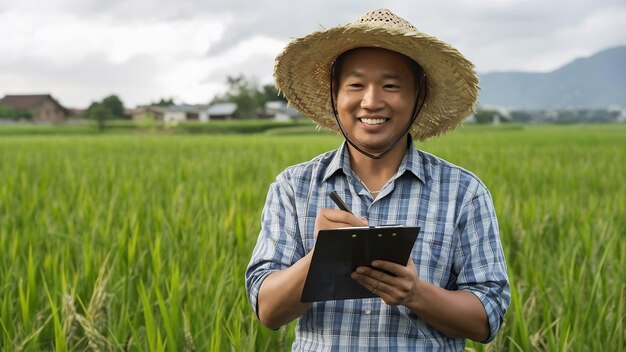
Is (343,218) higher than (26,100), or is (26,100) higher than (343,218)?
(343,218)

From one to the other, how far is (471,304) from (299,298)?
29 centimetres

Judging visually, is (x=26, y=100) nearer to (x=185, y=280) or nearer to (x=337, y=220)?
(x=185, y=280)

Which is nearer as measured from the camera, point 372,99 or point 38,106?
point 372,99

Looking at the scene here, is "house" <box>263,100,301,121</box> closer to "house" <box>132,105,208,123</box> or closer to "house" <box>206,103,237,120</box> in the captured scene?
"house" <box>206,103,237,120</box>

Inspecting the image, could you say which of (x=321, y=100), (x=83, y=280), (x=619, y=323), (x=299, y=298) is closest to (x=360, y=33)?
(x=321, y=100)

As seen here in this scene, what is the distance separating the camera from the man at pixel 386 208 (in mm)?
1224

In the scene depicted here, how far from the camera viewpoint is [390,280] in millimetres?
1076

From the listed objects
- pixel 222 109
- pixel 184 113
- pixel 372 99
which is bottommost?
pixel 184 113

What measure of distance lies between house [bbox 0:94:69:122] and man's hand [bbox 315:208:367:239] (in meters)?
60.6

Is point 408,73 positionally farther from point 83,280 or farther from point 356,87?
point 83,280

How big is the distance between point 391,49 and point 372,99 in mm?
111

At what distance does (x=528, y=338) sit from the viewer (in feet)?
6.03

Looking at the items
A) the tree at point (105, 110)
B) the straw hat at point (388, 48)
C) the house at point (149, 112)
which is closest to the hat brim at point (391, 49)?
the straw hat at point (388, 48)

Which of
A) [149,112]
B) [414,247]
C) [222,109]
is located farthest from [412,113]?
[222,109]
